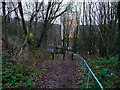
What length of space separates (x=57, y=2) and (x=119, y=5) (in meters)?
7.10

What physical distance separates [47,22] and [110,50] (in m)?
7.80

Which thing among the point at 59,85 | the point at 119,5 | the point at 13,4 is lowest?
the point at 59,85

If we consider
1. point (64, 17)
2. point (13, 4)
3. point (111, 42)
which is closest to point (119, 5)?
point (111, 42)

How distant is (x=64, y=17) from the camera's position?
20.2m

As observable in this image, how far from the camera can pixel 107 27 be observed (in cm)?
1145

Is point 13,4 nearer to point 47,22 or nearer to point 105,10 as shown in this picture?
point 47,22

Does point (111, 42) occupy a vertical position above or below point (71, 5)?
below

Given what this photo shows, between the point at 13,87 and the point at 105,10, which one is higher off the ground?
the point at 105,10

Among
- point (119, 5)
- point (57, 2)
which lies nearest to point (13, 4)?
point (57, 2)

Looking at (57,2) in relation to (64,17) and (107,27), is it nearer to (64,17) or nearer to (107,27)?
(107,27)

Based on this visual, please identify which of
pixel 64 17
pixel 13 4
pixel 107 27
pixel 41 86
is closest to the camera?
pixel 41 86

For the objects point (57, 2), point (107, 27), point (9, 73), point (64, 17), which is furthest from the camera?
point (64, 17)

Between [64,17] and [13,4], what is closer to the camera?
[13,4]

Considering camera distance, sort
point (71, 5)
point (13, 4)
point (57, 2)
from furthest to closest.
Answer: point (71, 5)
point (57, 2)
point (13, 4)
